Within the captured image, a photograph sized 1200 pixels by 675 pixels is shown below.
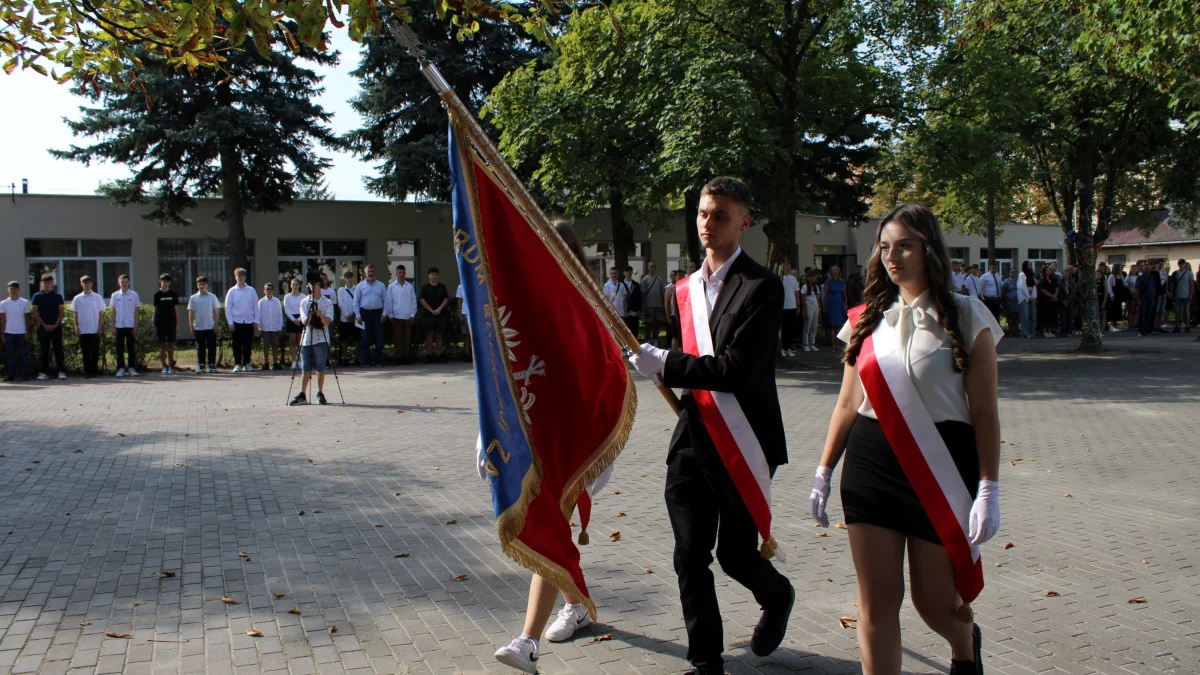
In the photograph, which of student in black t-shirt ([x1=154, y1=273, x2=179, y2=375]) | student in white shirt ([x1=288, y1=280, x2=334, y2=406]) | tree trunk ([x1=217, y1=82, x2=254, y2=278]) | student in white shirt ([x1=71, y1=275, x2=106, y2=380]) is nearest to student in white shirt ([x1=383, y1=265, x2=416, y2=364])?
student in black t-shirt ([x1=154, y1=273, x2=179, y2=375])

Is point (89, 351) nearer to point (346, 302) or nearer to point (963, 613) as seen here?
point (346, 302)

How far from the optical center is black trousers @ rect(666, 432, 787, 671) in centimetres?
388

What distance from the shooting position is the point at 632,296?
73.7ft

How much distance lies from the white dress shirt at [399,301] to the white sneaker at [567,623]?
17.2 meters

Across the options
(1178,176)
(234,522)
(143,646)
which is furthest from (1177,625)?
(1178,176)

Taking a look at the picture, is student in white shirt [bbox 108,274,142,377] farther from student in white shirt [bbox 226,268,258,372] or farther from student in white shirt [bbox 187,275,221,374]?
student in white shirt [bbox 226,268,258,372]

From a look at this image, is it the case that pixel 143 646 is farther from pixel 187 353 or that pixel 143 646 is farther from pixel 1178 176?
pixel 1178 176

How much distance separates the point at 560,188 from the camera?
1859 cm

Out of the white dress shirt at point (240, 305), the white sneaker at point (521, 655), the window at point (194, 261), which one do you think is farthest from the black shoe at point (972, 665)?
the window at point (194, 261)

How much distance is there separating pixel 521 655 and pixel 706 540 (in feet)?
3.04

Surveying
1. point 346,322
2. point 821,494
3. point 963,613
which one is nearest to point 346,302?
point 346,322

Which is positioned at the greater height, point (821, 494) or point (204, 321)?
point (204, 321)

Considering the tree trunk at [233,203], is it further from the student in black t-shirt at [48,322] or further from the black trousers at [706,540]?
the black trousers at [706,540]

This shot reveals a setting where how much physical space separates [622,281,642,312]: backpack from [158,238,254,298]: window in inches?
650
